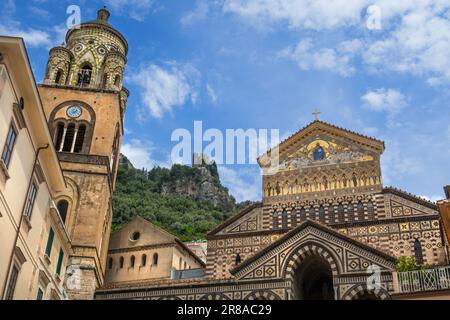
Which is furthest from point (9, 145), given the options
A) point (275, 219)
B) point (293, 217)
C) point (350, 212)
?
→ point (350, 212)

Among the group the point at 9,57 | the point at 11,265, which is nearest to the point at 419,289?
the point at 11,265

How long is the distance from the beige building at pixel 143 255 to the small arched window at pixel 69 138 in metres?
6.14

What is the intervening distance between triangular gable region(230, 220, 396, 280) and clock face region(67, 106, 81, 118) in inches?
568

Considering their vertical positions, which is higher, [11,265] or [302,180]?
[302,180]

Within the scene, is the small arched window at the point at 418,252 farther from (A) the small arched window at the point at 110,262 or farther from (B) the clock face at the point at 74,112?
(B) the clock face at the point at 74,112

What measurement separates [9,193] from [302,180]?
1989 centimetres

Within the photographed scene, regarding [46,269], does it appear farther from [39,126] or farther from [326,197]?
[326,197]

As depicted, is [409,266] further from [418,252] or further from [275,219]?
[275,219]

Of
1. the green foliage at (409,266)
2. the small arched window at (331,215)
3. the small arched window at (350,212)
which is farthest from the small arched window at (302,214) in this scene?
the green foliage at (409,266)

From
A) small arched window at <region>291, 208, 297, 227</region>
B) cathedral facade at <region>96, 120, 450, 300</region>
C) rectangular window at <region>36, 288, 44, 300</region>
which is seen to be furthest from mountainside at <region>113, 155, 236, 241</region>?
rectangular window at <region>36, 288, 44, 300</region>

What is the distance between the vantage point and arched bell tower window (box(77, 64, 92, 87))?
37500 mm

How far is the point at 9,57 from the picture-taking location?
51.0ft

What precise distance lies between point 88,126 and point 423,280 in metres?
22.8

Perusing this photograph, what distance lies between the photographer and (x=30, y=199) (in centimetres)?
1897
